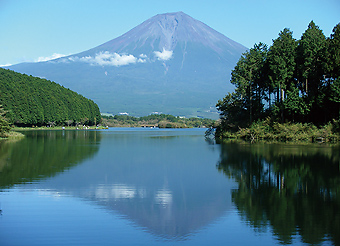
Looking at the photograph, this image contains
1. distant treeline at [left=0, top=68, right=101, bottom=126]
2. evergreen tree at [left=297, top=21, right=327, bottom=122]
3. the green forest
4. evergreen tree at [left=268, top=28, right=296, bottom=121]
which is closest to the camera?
the green forest

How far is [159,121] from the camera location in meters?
121

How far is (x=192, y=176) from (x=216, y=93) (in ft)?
563

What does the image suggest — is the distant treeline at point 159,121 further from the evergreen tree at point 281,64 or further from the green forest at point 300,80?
the evergreen tree at point 281,64

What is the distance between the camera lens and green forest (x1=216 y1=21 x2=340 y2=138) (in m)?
33.6

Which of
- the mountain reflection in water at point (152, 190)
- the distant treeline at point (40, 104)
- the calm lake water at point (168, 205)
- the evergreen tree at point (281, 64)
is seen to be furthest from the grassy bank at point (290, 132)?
the distant treeline at point (40, 104)

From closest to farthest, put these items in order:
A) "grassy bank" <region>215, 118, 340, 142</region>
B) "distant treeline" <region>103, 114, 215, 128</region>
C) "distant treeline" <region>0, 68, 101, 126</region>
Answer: "grassy bank" <region>215, 118, 340, 142</region> → "distant treeline" <region>0, 68, 101, 126</region> → "distant treeline" <region>103, 114, 215, 128</region>

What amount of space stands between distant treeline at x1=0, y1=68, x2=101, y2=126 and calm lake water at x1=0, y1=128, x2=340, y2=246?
144 feet

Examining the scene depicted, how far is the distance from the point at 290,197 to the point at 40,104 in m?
69.5

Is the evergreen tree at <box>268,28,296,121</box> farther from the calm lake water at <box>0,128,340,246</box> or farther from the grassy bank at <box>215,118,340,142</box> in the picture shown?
the calm lake water at <box>0,128,340,246</box>

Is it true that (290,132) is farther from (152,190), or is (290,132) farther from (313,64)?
(152,190)

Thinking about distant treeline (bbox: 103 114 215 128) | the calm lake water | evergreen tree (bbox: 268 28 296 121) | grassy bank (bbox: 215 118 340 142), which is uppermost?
evergreen tree (bbox: 268 28 296 121)

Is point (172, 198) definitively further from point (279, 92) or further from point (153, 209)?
point (279, 92)

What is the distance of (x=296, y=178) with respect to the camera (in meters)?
14.0

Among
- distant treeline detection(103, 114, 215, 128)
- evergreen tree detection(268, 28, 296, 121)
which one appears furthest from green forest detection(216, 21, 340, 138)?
distant treeline detection(103, 114, 215, 128)
